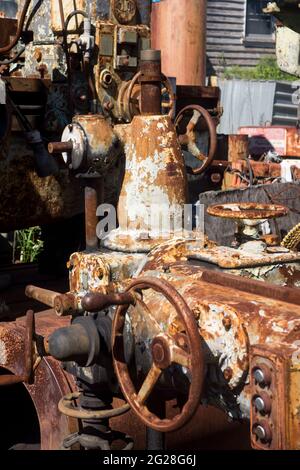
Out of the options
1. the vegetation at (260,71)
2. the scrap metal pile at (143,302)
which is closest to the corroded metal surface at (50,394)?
the scrap metal pile at (143,302)

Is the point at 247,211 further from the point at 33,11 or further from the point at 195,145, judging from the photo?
the point at 33,11

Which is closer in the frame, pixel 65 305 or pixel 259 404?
pixel 259 404

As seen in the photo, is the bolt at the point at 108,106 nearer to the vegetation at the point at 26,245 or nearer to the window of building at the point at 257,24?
the vegetation at the point at 26,245

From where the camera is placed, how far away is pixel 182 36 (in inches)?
351

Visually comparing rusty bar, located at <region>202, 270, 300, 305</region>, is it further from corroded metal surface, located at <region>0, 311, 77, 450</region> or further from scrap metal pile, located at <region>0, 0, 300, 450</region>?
corroded metal surface, located at <region>0, 311, 77, 450</region>

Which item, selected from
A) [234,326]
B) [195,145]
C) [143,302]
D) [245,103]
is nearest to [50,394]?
[143,302]

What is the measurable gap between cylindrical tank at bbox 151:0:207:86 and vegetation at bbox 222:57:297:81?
8344mm

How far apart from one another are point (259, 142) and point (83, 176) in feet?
23.0

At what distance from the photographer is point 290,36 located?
9930 millimetres

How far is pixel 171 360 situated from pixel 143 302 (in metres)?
0.34

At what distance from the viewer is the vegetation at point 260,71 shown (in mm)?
17375

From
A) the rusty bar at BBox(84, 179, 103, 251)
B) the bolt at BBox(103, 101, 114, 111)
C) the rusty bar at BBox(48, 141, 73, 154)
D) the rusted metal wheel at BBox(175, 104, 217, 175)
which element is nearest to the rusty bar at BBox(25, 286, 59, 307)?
the rusty bar at BBox(84, 179, 103, 251)

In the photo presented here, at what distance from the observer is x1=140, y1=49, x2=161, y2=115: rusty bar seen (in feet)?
9.87
